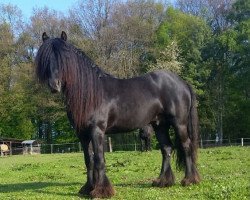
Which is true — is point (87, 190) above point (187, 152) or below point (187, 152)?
below

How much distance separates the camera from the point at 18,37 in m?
59.6

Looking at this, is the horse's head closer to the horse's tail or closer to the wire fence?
the horse's tail

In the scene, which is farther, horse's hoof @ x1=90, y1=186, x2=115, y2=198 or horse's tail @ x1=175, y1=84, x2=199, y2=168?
horse's tail @ x1=175, y1=84, x2=199, y2=168

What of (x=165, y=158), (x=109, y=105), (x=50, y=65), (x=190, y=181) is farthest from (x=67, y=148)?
(x=50, y=65)

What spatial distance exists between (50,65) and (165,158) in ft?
11.6

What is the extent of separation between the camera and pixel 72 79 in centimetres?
902

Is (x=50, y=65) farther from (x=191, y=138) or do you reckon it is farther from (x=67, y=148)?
(x=67, y=148)

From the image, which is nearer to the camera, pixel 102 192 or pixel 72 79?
pixel 102 192

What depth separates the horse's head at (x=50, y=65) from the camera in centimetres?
866

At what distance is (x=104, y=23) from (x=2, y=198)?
145 ft

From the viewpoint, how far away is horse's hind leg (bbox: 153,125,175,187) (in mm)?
9906

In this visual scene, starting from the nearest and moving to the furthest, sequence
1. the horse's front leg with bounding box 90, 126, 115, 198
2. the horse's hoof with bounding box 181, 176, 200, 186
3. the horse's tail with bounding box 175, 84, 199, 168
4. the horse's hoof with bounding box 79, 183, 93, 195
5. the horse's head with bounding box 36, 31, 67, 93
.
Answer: the horse's head with bounding box 36, 31, 67, 93 < the horse's front leg with bounding box 90, 126, 115, 198 < the horse's hoof with bounding box 79, 183, 93, 195 < the horse's hoof with bounding box 181, 176, 200, 186 < the horse's tail with bounding box 175, 84, 199, 168

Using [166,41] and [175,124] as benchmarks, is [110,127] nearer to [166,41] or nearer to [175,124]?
[175,124]

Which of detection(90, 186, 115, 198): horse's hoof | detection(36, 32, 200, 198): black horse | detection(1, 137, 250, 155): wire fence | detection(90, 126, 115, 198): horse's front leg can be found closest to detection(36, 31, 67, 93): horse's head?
detection(36, 32, 200, 198): black horse
